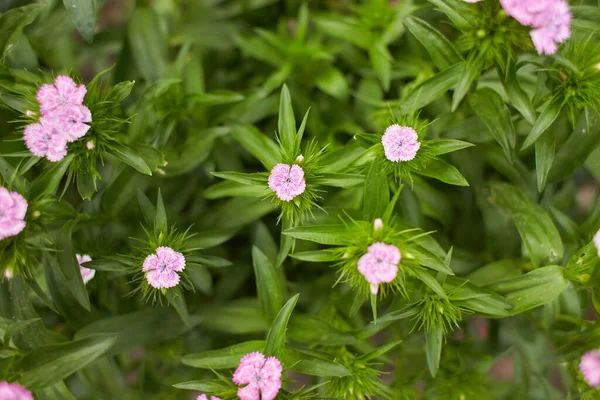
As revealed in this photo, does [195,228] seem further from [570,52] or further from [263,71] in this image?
[570,52]

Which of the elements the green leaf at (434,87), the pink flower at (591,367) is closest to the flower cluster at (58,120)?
the green leaf at (434,87)

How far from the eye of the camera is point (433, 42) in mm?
1526

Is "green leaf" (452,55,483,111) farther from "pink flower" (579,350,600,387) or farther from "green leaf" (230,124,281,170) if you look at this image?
"pink flower" (579,350,600,387)

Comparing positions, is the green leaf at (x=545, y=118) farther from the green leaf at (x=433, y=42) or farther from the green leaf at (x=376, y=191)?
the green leaf at (x=376, y=191)

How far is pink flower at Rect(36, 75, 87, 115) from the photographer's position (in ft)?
4.23

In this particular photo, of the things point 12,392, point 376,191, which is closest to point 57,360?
point 12,392

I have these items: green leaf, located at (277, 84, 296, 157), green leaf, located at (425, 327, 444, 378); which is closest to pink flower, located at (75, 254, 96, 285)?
green leaf, located at (277, 84, 296, 157)

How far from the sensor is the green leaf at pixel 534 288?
147cm

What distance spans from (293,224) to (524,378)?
1.09 m

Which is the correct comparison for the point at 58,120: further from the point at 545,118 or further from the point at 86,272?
the point at 545,118

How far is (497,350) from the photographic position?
1909 mm

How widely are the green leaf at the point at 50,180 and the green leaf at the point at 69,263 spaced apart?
0.14m

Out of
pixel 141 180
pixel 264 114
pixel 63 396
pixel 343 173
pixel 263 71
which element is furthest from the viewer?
pixel 263 71

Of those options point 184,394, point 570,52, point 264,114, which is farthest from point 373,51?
point 184,394
